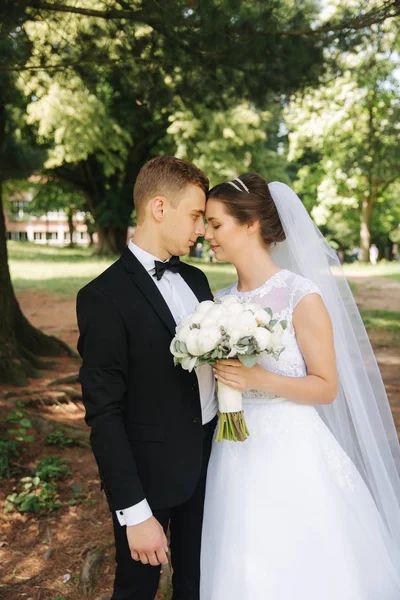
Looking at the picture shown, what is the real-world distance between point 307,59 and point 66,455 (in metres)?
4.21

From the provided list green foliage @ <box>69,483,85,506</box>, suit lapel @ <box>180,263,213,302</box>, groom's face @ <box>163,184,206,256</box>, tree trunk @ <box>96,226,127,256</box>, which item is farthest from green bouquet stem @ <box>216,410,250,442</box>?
tree trunk @ <box>96,226,127,256</box>

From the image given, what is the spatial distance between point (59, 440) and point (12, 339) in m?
2.27

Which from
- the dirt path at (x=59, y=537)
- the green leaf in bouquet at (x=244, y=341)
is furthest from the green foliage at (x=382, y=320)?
the green leaf in bouquet at (x=244, y=341)

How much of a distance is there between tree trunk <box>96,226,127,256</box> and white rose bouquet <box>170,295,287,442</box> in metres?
26.5

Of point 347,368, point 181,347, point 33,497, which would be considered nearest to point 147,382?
point 181,347

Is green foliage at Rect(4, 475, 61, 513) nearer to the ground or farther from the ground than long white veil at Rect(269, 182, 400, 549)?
nearer to the ground

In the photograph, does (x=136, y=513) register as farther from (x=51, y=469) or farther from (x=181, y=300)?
(x=51, y=469)

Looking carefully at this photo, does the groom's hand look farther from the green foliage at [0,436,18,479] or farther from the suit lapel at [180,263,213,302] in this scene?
the green foliage at [0,436,18,479]

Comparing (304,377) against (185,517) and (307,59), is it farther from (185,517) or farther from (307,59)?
(307,59)

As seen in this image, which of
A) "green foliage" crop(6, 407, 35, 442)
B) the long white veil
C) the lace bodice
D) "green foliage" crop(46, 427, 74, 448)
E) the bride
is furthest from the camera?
"green foliage" crop(46, 427, 74, 448)

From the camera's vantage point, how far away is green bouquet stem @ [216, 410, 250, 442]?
2.42 metres

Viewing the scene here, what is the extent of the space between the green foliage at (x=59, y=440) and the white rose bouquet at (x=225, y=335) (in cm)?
324

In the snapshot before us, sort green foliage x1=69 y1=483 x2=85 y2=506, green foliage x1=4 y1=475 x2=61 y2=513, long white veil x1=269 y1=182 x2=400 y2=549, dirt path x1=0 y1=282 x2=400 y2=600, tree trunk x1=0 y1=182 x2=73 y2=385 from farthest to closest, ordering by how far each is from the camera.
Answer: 1. tree trunk x1=0 y1=182 x2=73 y2=385
2. green foliage x1=69 y1=483 x2=85 y2=506
3. green foliage x1=4 y1=475 x2=61 y2=513
4. dirt path x1=0 y1=282 x2=400 y2=600
5. long white veil x1=269 y1=182 x2=400 y2=549

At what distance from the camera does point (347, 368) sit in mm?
2934
